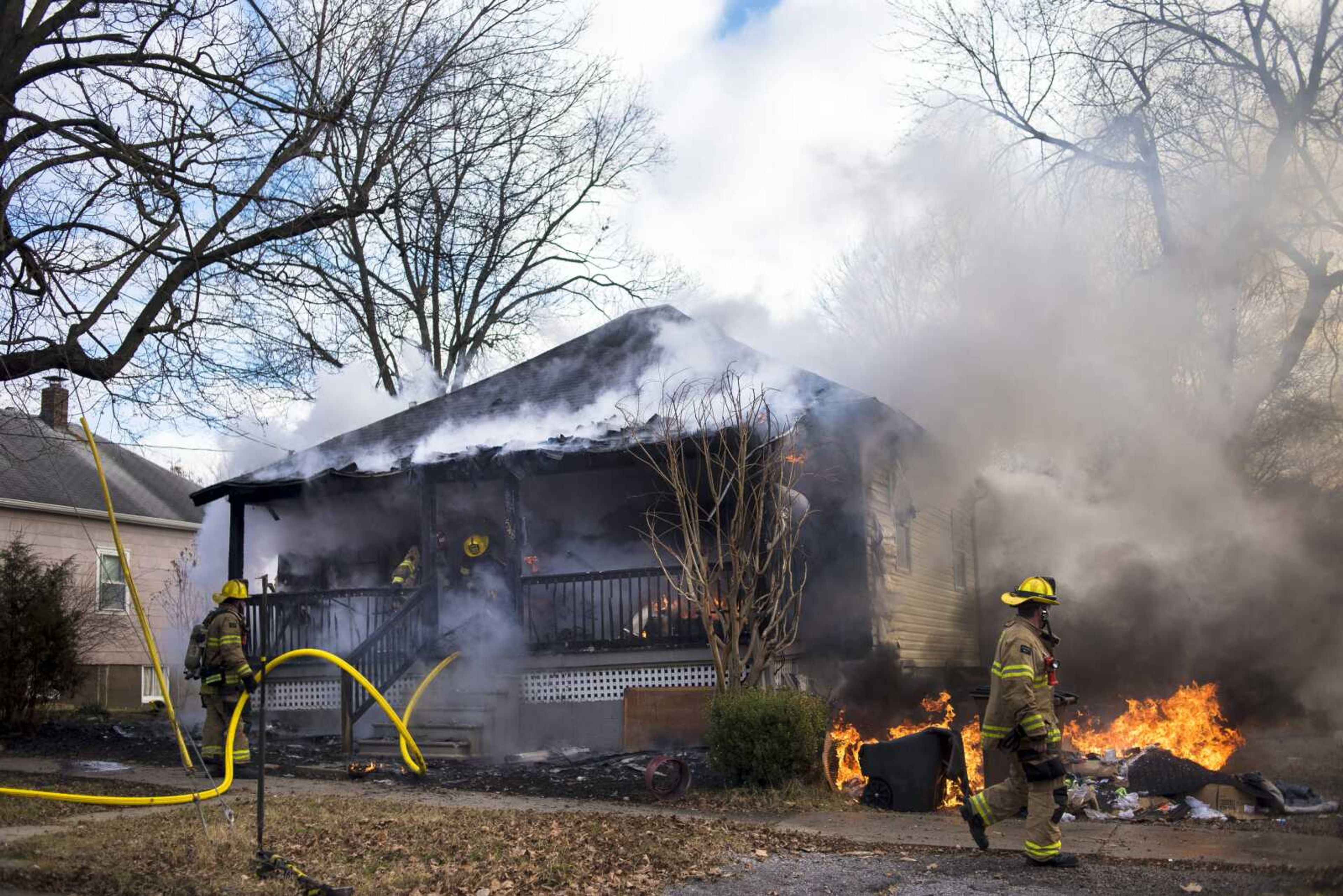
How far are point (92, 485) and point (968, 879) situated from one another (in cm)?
2348

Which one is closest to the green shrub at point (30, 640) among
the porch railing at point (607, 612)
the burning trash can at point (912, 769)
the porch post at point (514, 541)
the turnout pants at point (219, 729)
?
the turnout pants at point (219, 729)

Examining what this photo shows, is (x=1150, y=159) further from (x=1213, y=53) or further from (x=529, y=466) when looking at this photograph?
(x=529, y=466)

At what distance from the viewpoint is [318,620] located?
51.0 feet

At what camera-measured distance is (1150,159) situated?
16.5 meters

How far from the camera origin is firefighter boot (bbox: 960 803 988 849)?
7457 mm

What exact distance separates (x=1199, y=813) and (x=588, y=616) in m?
7.26

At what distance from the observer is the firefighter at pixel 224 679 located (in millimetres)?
10766

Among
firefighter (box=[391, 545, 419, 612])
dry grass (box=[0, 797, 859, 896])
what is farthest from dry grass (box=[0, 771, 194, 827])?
firefighter (box=[391, 545, 419, 612])

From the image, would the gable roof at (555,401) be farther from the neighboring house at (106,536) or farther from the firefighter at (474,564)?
the neighboring house at (106,536)

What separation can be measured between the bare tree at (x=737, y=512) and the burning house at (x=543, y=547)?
43 centimetres

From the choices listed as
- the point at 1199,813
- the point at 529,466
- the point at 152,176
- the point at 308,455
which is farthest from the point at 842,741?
the point at 308,455

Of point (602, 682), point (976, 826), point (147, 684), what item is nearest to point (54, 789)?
point (602, 682)

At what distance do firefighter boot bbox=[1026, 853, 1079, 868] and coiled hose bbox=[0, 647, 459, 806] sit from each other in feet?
15.0

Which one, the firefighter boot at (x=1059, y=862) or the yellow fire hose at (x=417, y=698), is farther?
the yellow fire hose at (x=417, y=698)
